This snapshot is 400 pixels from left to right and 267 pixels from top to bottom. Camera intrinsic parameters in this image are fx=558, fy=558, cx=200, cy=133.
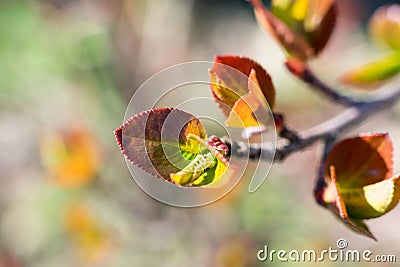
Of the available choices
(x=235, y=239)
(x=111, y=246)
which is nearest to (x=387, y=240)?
(x=235, y=239)

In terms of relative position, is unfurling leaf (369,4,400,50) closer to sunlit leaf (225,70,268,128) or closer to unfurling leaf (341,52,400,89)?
unfurling leaf (341,52,400,89)

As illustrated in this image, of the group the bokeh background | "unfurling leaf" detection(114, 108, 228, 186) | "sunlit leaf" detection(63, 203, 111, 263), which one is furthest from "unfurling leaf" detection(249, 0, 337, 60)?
"sunlit leaf" detection(63, 203, 111, 263)

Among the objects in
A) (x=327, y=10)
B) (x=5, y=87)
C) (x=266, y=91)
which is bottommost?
(x=266, y=91)

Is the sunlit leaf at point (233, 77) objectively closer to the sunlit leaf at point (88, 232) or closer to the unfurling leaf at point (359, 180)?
the unfurling leaf at point (359, 180)

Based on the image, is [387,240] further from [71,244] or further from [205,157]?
[205,157]

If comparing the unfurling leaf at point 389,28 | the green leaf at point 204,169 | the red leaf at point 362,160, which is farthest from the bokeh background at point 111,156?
the green leaf at point 204,169

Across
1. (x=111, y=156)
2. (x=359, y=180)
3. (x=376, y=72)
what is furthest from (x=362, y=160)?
(x=111, y=156)

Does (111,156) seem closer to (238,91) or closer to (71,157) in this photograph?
(71,157)
